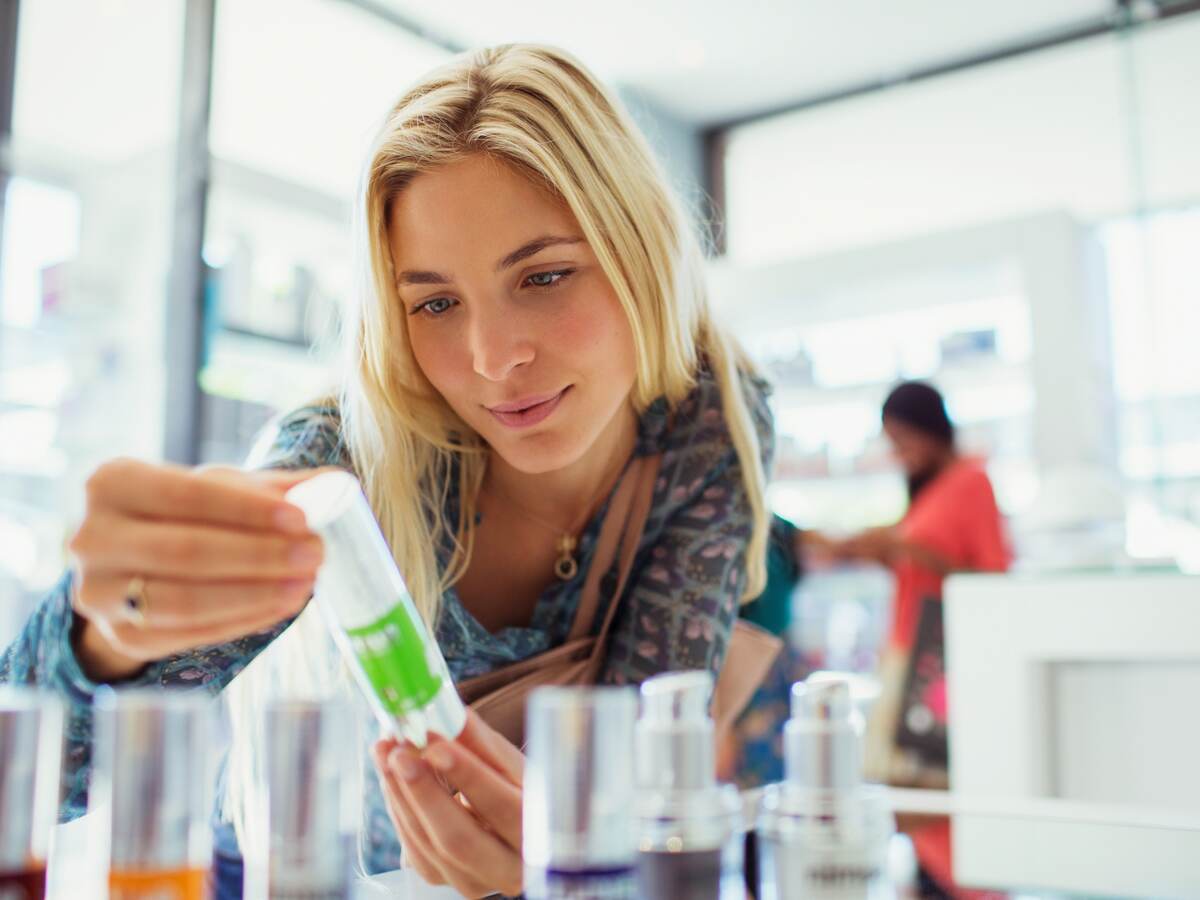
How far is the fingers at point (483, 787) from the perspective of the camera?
46cm

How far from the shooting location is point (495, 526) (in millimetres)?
879

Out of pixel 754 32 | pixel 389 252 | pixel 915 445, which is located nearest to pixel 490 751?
pixel 389 252

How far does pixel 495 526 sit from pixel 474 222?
27 cm

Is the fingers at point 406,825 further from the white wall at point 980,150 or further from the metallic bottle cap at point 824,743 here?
the white wall at point 980,150

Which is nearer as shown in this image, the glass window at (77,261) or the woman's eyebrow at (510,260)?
the woman's eyebrow at (510,260)

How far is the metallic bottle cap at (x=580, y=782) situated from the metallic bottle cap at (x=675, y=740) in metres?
0.03

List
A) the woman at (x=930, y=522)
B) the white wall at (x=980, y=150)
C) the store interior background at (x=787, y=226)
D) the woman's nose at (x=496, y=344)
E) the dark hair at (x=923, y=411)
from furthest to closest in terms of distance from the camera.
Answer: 1. the white wall at (x=980, y=150)
2. the store interior background at (x=787, y=226)
3. the dark hair at (x=923, y=411)
4. the woman at (x=930, y=522)
5. the woman's nose at (x=496, y=344)

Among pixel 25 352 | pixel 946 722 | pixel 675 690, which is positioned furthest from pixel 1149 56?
pixel 675 690

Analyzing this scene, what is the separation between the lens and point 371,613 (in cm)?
43

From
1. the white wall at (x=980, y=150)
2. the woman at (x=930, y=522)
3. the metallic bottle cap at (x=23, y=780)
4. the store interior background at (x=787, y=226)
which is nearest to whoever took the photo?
the metallic bottle cap at (x=23, y=780)

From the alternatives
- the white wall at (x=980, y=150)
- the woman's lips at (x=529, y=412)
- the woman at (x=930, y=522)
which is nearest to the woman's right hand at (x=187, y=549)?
the woman's lips at (x=529, y=412)

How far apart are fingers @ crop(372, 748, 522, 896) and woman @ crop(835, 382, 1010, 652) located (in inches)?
63.2

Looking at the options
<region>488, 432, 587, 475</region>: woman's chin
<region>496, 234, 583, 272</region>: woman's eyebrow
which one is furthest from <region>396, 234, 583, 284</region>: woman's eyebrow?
<region>488, 432, 587, 475</region>: woman's chin

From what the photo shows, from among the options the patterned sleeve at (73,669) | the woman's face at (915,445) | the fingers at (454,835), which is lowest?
the fingers at (454,835)
